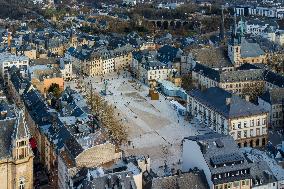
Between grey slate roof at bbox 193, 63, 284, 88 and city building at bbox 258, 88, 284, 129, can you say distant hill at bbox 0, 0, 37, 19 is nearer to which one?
grey slate roof at bbox 193, 63, 284, 88

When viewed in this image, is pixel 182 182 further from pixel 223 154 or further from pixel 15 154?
pixel 15 154

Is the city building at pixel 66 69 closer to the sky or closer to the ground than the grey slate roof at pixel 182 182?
closer to the ground

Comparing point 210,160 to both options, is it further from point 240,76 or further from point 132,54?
point 132,54

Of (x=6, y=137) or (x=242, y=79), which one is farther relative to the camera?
(x=242, y=79)

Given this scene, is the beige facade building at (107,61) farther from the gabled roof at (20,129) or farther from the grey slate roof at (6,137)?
the gabled roof at (20,129)

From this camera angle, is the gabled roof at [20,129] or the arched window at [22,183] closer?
the gabled roof at [20,129]

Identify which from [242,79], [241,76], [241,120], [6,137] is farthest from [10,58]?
[6,137]

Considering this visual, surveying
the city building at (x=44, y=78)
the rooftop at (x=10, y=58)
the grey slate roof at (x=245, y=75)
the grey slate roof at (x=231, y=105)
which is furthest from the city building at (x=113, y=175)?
the rooftop at (x=10, y=58)
